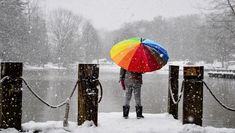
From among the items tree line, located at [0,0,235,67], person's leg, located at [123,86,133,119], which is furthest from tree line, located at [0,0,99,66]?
person's leg, located at [123,86,133,119]

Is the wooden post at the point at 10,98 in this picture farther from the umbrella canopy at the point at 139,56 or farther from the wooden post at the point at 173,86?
the wooden post at the point at 173,86

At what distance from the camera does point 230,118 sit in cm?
1114

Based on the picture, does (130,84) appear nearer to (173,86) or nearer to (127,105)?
(127,105)

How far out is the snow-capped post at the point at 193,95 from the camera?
670cm

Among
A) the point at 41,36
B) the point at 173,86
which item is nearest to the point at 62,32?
Answer: the point at 41,36

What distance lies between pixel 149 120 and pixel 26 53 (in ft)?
163

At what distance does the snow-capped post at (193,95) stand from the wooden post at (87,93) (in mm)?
1806

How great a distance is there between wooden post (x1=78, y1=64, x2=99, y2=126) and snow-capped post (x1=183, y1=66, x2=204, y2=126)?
1806 millimetres

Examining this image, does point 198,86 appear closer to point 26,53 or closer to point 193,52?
point 26,53

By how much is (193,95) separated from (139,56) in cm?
141

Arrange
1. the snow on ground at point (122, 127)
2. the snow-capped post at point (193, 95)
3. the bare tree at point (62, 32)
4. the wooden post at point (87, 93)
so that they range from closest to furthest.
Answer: the snow on ground at point (122, 127) < the wooden post at point (87, 93) < the snow-capped post at point (193, 95) < the bare tree at point (62, 32)

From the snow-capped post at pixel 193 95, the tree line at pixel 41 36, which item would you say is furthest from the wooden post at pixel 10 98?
the tree line at pixel 41 36

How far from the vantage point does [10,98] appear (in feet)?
20.1

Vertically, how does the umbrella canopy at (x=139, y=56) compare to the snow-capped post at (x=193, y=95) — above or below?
above
